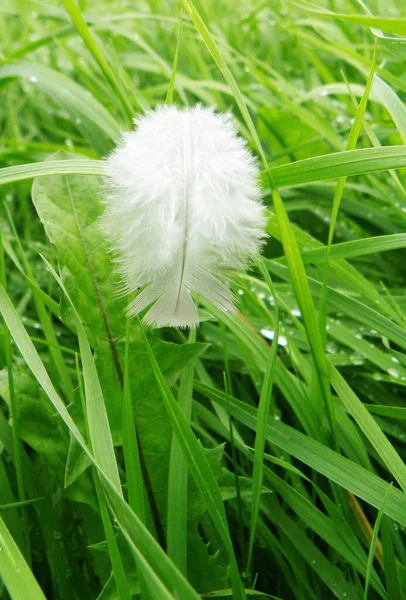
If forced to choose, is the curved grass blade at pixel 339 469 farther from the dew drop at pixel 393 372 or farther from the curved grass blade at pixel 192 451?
the dew drop at pixel 393 372

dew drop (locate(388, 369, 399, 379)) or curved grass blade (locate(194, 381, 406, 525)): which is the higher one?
dew drop (locate(388, 369, 399, 379))

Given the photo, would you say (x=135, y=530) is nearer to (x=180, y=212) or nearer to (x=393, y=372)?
(x=180, y=212)

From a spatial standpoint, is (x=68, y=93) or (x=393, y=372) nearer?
(x=393, y=372)

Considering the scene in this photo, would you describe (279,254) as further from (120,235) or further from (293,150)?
A: (120,235)

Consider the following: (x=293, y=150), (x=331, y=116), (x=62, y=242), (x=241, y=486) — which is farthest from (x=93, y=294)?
(x=331, y=116)

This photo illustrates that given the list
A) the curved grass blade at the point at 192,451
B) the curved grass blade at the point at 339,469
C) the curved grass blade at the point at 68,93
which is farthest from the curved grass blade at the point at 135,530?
the curved grass blade at the point at 68,93

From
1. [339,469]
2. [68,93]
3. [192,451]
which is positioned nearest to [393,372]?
[339,469]

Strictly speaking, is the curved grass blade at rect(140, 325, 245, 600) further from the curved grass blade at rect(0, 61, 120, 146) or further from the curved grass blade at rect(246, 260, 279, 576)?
the curved grass blade at rect(0, 61, 120, 146)

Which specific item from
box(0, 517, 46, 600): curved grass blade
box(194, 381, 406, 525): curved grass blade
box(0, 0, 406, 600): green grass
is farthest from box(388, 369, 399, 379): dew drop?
box(0, 517, 46, 600): curved grass blade
